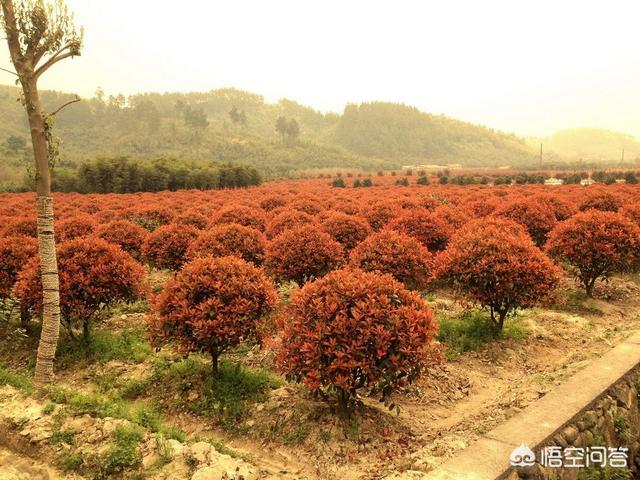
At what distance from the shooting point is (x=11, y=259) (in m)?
8.89

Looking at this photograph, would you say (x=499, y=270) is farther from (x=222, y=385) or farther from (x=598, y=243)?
(x=222, y=385)

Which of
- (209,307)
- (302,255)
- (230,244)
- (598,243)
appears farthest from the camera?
(230,244)

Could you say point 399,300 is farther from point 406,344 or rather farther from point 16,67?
point 16,67

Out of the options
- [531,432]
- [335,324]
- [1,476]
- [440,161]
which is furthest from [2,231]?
[440,161]

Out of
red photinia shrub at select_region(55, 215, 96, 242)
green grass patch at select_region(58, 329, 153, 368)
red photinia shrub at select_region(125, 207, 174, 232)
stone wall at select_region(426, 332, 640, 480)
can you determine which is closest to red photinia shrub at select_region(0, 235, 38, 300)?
green grass patch at select_region(58, 329, 153, 368)

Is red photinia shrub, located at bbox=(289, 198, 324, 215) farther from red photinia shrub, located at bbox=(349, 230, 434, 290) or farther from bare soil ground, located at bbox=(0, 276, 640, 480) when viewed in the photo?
bare soil ground, located at bbox=(0, 276, 640, 480)

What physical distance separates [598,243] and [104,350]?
10257mm

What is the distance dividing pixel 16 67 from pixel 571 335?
9785 mm

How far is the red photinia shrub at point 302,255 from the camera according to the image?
9469mm

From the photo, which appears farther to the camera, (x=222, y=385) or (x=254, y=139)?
(x=254, y=139)

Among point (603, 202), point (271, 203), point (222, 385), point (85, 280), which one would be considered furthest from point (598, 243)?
point (271, 203)

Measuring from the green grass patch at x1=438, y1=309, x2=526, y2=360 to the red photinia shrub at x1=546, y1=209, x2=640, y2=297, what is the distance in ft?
7.54

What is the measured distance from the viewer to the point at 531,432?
4793 millimetres

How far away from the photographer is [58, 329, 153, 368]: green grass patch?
Result: 784cm
